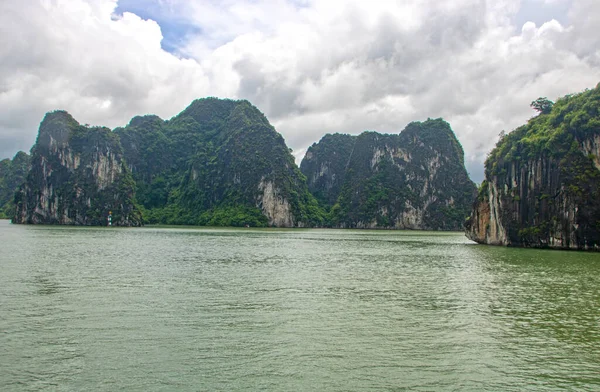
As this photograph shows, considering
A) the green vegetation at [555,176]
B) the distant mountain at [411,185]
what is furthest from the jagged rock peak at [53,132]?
the green vegetation at [555,176]

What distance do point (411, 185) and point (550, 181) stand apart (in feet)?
379

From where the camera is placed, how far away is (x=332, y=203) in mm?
196750

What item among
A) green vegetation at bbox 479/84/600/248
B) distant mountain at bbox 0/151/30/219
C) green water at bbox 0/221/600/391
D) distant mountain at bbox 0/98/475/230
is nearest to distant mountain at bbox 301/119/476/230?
distant mountain at bbox 0/98/475/230

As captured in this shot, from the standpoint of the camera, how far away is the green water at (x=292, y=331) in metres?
11.2

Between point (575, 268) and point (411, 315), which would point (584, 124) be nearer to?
point (575, 268)

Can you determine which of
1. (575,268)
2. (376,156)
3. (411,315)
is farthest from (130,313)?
(376,156)

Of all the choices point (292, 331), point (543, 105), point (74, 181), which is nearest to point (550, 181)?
point (543, 105)

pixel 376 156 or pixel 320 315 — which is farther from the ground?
pixel 376 156

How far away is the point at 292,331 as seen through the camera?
15.3 meters

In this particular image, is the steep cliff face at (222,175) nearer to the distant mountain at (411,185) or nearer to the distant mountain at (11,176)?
the distant mountain at (411,185)

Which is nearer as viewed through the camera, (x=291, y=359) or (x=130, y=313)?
(x=291, y=359)

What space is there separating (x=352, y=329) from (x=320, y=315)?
7.33 ft

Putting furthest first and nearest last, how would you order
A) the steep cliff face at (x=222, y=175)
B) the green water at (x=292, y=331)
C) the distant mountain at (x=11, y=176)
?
the distant mountain at (x=11, y=176) < the steep cliff face at (x=222, y=175) < the green water at (x=292, y=331)

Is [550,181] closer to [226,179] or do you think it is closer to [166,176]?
[226,179]
